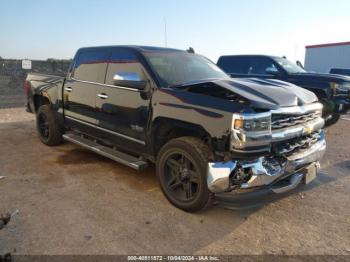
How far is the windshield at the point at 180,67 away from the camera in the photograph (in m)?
4.21

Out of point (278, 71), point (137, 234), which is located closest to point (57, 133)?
point (137, 234)

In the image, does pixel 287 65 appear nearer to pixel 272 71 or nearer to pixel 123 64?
pixel 272 71

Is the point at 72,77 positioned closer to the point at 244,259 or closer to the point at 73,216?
the point at 73,216

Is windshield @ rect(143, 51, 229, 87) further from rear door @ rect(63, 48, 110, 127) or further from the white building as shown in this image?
the white building

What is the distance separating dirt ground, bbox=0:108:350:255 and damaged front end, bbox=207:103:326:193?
0.95 feet

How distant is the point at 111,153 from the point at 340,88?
20.7 ft

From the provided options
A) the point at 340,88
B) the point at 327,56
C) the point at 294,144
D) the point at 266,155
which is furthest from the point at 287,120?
the point at 327,56

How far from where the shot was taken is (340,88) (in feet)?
26.5

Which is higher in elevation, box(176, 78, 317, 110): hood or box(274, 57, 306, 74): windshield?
box(274, 57, 306, 74): windshield

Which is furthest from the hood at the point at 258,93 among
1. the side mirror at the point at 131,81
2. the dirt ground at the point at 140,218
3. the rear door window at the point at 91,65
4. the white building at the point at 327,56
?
the white building at the point at 327,56

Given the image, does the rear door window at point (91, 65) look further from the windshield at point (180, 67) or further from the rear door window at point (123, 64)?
the windshield at point (180, 67)

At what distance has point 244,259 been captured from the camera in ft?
9.38

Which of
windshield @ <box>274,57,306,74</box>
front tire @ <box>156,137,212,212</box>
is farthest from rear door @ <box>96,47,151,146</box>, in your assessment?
windshield @ <box>274,57,306,74</box>

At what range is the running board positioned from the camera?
13.7 feet
